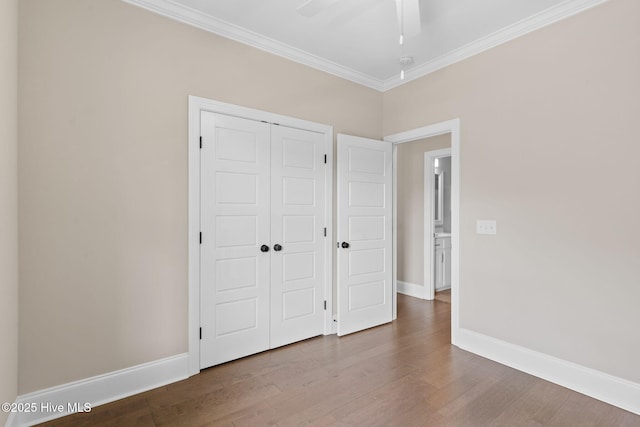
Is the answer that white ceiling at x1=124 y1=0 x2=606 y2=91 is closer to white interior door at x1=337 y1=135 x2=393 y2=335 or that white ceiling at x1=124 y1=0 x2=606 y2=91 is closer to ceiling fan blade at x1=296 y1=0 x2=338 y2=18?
ceiling fan blade at x1=296 y1=0 x2=338 y2=18

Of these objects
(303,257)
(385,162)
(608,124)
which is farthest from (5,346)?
(608,124)

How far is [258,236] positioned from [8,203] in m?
1.61

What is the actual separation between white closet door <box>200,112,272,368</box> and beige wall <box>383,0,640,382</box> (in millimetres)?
1915

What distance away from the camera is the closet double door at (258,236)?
254 centimetres

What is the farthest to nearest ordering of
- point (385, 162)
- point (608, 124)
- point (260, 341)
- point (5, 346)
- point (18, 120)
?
point (385, 162) → point (260, 341) → point (608, 124) → point (18, 120) → point (5, 346)

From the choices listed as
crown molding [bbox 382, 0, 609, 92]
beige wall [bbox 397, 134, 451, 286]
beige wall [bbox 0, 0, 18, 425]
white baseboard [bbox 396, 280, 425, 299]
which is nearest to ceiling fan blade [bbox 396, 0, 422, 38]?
crown molding [bbox 382, 0, 609, 92]

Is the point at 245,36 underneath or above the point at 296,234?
above

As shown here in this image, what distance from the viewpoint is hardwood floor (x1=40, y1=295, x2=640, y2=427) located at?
192 centimetres

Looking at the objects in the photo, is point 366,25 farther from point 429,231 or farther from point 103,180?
point 429,231

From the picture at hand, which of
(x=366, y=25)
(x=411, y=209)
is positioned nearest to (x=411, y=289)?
(x=411, y=209)

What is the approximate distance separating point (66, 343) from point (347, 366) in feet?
6.61

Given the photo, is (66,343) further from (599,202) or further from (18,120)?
(599,202)

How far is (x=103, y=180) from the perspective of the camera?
2105 mm

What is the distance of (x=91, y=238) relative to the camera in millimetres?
2064
